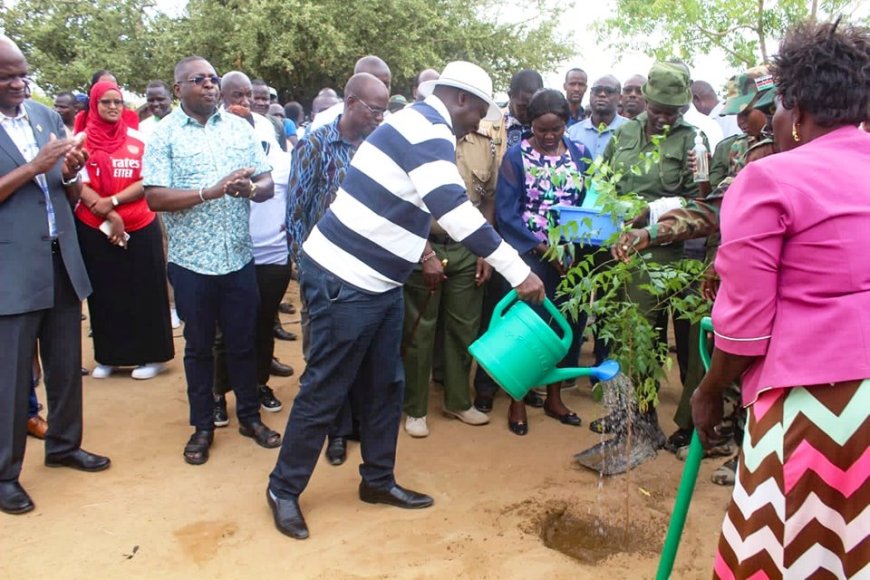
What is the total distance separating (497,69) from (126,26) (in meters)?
9.97

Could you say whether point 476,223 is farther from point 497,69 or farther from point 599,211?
point 497,69

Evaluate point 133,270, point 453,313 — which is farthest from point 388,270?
point 133,270

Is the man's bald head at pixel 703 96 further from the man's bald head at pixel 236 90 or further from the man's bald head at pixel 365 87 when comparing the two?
the man's bald head at pixel 365 87

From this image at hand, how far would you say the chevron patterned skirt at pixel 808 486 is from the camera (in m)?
1.66

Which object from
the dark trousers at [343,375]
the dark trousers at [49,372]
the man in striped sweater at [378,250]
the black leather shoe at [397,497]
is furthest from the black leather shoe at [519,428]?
Result: the dark trousers at [49,372]

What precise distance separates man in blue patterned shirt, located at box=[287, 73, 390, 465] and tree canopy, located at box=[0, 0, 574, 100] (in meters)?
13.6

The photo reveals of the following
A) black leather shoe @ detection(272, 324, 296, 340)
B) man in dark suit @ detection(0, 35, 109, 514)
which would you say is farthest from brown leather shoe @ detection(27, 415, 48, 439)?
black leather shoe @ detection(272, 324, 296, 340)

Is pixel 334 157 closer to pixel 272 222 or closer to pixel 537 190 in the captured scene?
pixel 272 222

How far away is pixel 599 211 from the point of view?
3.34 m

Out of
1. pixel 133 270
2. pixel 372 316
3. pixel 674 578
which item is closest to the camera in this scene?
pixel 674 578

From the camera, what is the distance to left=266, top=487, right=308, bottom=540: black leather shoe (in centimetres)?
309

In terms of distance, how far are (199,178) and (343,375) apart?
51.9 inches

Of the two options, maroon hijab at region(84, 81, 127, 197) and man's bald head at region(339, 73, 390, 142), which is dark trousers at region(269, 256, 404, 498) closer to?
man's bald head at region(339, 73, 390, 142)

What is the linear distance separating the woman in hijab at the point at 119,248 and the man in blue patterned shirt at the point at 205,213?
1131 millimetres
